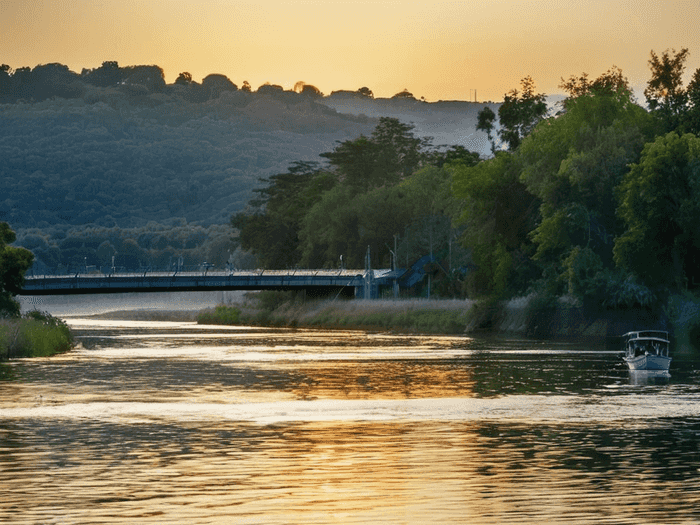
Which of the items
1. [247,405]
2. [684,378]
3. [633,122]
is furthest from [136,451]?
[633,122]

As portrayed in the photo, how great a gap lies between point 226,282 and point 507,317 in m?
50.8

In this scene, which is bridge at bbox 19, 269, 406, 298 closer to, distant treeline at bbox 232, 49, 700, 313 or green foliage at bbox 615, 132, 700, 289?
distant treeline at bbox 232, 49, 700, 313

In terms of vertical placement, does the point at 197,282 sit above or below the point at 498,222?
below

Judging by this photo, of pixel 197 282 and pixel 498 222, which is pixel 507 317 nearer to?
pixel 498 222

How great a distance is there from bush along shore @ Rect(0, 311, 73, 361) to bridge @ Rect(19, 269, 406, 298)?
47.9 meters

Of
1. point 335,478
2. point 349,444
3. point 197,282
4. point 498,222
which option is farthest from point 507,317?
point 335,478

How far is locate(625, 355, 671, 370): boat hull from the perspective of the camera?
7356cm

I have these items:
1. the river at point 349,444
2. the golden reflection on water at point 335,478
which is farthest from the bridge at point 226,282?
the golden reflection on water at point 335,478

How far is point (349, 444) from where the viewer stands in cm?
4178

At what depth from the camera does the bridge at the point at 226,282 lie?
514ft

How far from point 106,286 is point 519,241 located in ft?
175

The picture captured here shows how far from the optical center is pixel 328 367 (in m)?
81.3

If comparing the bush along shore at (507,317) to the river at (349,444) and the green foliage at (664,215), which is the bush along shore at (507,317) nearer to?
the green foliage at (664,215)

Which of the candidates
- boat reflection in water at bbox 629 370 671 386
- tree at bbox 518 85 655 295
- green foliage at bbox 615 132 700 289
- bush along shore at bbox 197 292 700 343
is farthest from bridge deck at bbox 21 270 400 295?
boat reflection in water at bbox 629 370 671 386
